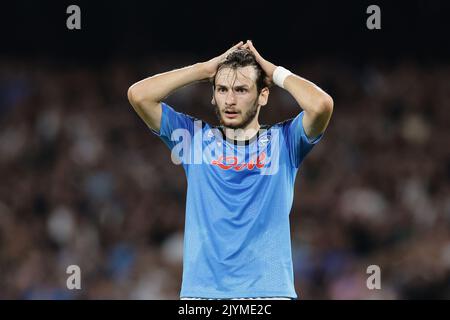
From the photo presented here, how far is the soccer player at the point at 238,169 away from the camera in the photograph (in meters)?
4.13

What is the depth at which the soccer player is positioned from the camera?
13.6 ft

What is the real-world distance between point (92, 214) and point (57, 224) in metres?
0.38

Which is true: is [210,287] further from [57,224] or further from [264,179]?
[57,224]

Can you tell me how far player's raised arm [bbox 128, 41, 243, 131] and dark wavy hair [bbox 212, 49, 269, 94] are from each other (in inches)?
1.2

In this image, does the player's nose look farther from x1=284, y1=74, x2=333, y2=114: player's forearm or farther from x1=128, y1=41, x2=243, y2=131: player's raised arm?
x1=284, y1=74, x2=333, y2=114: player's forearm

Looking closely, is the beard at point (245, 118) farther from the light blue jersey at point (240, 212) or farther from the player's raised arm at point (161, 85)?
the player's raised arm at point (161, 85)

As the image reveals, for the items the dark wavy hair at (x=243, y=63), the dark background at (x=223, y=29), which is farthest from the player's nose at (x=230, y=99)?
the dark background at (x=223, y=29)

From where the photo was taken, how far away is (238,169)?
14.1 feet

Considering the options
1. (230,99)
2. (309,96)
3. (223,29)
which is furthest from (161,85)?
(223,29)

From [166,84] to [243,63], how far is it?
415mm

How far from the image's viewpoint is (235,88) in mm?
4375

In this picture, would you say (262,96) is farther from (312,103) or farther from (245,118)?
(312,103)

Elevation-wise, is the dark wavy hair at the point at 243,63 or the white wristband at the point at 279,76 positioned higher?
the dark wavy hair at the point at 243,63

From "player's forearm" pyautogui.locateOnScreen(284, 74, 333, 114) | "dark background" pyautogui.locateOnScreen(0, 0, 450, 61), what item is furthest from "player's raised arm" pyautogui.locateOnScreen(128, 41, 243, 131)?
"dark background" pyautogui.locateOnScreen(0, 0, 450, 61)
